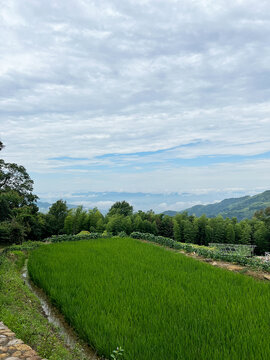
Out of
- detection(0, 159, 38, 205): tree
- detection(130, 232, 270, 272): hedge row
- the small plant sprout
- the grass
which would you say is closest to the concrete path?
the grass

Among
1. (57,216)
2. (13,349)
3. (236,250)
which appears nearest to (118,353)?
(13,349)

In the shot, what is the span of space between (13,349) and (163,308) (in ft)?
7.67

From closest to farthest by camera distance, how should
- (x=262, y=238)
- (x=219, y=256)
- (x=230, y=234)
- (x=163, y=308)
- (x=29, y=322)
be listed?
1. (x=29, y=322)
2. (x=163, y=308)
3. (x=219, y=256)
4. (x=230, y=234)
5. (x=262, y=238)

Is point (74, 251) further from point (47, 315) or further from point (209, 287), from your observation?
point (209, 287)

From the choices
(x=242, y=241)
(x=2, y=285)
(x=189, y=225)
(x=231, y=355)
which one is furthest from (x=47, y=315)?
(x=242, y=241)

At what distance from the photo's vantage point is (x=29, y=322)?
13.4 feet

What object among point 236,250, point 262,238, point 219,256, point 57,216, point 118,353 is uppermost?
point 57,216

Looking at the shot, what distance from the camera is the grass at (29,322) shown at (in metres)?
3.38

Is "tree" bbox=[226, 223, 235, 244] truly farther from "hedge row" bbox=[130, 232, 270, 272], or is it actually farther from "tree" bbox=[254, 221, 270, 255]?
"hedge row" bbox=[130, 232, 270, 272]

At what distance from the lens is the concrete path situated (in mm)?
→ 2934

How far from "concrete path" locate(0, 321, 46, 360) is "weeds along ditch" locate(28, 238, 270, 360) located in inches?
34.8

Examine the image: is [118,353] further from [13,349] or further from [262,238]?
[262,238]

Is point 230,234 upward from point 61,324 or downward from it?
upward

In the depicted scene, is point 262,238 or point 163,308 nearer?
point 163,308
